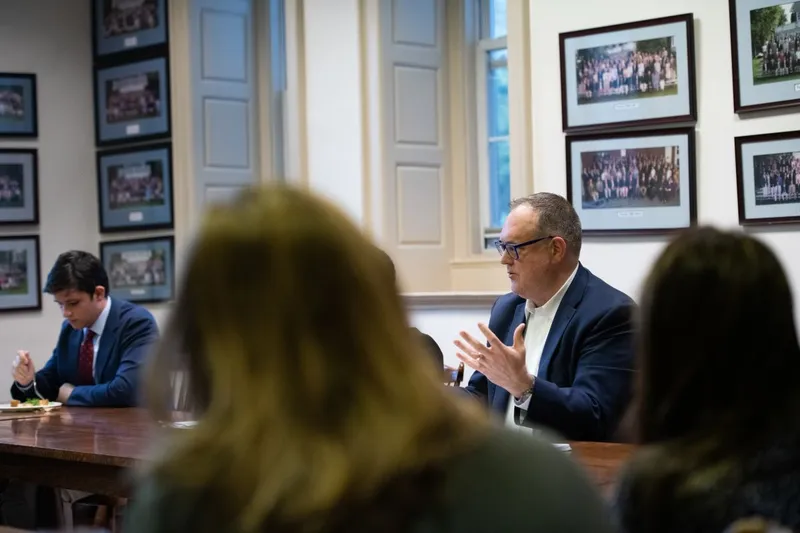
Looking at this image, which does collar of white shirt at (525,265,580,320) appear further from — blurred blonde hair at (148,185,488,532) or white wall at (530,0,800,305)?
blurred blonde hair at (148,185,488,532)

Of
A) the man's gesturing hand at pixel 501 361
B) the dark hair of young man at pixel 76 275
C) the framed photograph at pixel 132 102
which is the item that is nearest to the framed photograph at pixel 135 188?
the framed photograph at pixel 132 102

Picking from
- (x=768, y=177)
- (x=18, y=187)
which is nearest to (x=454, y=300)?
(x=768, y=177)

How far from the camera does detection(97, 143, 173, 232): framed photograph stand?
21.8 ft

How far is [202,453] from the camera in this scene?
1.05 m

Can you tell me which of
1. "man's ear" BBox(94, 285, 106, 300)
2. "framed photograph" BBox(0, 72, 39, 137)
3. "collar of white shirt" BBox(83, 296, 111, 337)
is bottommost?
"collar of white shirt" BBox(83, 296, 111, 337)

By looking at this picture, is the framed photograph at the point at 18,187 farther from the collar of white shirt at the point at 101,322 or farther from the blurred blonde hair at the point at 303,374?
the blurred blonde hair at the point at 303,374

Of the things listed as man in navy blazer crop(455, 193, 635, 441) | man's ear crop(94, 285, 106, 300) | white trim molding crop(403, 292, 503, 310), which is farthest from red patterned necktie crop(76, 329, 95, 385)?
man in navy blazer crop(455, 193, 635, 441)

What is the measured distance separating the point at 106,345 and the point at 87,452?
159 cm

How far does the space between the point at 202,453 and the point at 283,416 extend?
10cm

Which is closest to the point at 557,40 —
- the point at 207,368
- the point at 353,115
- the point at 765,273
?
the point at 353,115

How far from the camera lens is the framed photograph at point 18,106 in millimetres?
6715

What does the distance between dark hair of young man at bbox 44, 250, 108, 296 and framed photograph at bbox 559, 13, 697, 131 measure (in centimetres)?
219

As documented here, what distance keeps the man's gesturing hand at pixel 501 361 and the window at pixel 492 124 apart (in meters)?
3.21

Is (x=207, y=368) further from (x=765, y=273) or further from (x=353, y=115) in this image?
(x=353, y=115)
